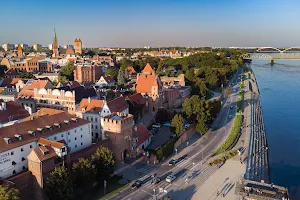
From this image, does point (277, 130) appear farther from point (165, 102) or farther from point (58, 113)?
point (58, 113)

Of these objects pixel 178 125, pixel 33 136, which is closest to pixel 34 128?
pixel 33 136

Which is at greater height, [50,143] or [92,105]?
[92,105]

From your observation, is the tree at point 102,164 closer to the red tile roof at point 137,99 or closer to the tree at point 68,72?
the red tile roof at point 137,99

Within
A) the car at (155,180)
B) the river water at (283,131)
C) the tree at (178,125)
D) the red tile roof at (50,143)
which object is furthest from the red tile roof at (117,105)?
the river water at (283,131)

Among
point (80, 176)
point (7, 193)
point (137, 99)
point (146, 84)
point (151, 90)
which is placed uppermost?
point (146, 84)

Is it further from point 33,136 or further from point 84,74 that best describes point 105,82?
point 33,136

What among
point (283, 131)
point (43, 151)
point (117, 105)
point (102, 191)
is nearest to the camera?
point (43, 151)

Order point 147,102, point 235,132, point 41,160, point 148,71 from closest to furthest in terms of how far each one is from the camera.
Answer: point 41,160, point 235,132, point 147,102, point 148,71

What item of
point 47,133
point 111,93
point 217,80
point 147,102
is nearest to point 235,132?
point 147,102
